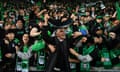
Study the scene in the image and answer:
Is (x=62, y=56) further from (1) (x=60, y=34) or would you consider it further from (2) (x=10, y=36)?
(2) (x=10, y=36)

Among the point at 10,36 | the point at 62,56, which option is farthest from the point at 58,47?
the point at 10,36

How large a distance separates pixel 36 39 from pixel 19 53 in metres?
0.68

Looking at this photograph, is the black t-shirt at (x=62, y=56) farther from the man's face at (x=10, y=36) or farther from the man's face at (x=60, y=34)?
the man's face at (x=10, y=36)

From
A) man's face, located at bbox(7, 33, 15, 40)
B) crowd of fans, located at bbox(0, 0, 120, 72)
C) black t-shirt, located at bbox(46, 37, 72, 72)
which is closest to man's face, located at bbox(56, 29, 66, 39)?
crowd of fans, located at bbox(0, 0, 120, 72)

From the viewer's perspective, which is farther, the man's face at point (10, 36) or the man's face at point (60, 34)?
the man's face at point (10, 36)

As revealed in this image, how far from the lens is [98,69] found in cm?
1320

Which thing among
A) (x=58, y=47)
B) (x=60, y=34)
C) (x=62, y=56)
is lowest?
(x=62, y=56)

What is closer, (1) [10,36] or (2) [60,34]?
(2) [60,34]

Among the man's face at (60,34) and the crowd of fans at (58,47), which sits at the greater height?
the man's face at (60,34)

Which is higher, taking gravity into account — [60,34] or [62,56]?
[60,34]

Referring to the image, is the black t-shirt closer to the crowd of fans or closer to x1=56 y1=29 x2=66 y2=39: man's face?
the crowd of fans

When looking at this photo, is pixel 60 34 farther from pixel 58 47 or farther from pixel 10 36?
pixel 10 36

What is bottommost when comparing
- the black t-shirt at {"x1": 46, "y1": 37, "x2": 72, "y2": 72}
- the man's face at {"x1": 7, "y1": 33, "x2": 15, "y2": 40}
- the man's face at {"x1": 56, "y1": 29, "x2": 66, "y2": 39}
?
the black t-shirt at {"x1": 46, "y1": 37, "x2": 72, "y2": 72}

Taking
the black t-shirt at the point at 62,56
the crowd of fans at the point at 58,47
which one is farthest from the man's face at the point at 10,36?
the black t-shirt at the point at 62,56
